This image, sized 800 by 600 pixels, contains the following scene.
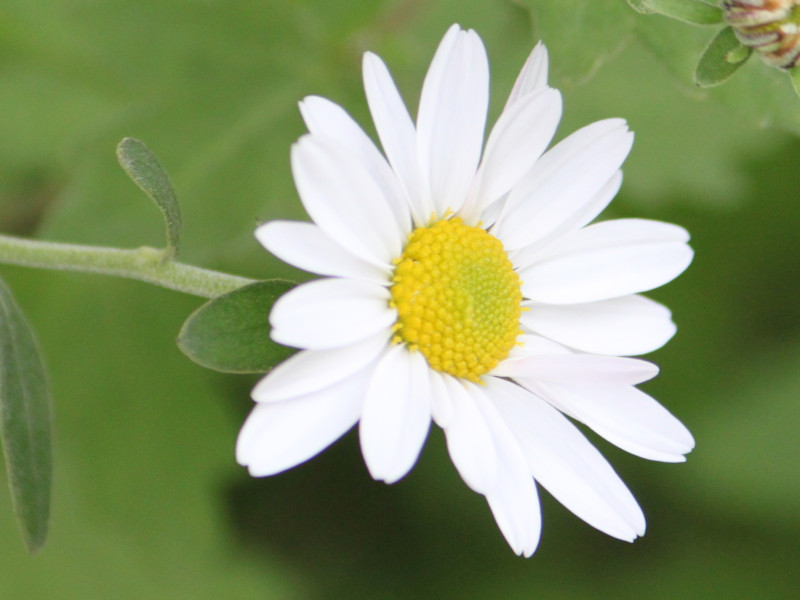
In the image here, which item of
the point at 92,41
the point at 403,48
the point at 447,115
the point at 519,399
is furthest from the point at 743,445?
the point at 92,41

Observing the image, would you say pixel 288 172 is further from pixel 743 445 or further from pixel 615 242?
pixel 743 445

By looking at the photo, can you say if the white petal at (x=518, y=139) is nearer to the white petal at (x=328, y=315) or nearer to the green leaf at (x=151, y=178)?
the white petal at (x=328, y=315)

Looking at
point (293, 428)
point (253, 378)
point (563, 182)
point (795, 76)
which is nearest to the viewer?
point (293, 428)

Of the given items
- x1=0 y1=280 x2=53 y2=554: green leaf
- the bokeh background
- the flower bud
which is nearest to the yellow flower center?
the flower bud

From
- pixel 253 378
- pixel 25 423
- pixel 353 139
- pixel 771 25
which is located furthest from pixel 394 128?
pixel 253 378

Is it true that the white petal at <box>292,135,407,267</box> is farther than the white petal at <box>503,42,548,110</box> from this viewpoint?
No

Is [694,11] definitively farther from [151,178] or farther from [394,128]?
[151,178]

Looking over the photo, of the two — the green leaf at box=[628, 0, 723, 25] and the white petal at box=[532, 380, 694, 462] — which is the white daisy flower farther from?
the green leaf at box=[628, 0, 723, 25]
